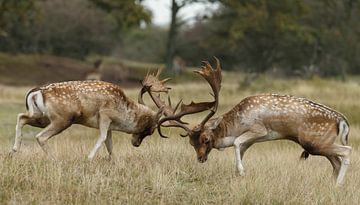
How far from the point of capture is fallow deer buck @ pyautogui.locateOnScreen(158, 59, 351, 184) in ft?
32.2

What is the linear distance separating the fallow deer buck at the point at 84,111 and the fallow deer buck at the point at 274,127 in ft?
1.69

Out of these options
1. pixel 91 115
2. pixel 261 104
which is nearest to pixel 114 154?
pixel 91 115

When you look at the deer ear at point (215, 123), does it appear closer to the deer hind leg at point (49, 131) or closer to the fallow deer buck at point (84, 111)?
the fallow deer buck at point (84, 111)

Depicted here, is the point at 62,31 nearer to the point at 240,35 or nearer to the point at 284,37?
the point at 284,37

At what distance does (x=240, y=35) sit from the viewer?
3747cm

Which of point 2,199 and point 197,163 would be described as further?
point 197,163

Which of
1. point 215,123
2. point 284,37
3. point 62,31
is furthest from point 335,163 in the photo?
point 62,31

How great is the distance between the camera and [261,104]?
999 centimetres

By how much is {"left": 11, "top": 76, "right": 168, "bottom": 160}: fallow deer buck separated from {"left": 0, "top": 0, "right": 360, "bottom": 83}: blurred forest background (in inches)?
999

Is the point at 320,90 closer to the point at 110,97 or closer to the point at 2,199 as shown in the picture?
the point at 110,97

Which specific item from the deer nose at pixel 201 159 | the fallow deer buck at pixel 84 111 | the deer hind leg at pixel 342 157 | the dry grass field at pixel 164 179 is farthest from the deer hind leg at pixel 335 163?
the fallow deer buck at pixel 84 111

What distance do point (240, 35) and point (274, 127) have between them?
27890mm

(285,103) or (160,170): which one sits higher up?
(285,103)

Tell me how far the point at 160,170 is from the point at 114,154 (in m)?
1.90
